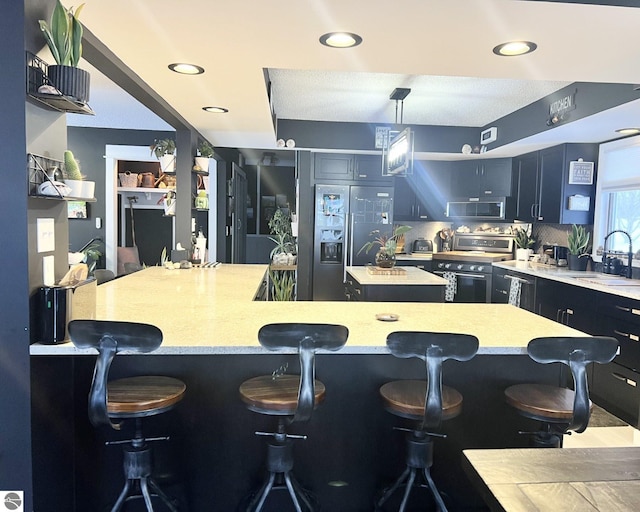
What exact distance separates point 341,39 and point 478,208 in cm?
465

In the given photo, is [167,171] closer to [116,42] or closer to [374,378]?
[116,42]

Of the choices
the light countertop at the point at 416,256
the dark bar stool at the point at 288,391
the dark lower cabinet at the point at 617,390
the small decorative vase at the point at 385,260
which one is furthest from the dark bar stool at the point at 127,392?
the light countertop at the point at 416,256

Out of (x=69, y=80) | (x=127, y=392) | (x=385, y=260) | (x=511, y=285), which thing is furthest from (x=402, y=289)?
(x=69, y=80)

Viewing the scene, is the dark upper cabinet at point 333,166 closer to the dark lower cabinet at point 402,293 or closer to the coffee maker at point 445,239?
the coffee maker at point 445,239

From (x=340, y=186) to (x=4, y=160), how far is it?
469 cm

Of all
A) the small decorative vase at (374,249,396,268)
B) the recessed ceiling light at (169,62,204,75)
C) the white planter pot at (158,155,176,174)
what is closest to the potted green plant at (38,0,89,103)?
the recessed ceiling light at (169,62,204,75)

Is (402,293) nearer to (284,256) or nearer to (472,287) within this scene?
(472,287)

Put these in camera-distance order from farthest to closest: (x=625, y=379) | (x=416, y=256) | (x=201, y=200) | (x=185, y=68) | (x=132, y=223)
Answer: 1. (x=132, y=223)
2. (x=416, y=256)
3. (x=201, y=200)
4. (x=625, y=379)
5. (x=185, y=68)

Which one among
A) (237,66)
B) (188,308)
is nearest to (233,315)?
(188,308)

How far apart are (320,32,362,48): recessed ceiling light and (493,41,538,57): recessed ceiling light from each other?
66cm

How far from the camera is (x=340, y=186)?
6.08m

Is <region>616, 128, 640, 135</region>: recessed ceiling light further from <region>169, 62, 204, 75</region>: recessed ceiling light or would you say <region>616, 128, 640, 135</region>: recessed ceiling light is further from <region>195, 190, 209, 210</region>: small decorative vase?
<region>195, 190, 209, 210</region>: small decorative vase

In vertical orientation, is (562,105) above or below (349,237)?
above

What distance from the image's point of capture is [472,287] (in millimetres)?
5969
